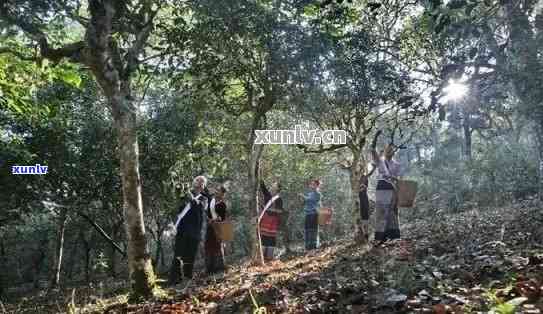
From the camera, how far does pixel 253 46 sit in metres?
10.8

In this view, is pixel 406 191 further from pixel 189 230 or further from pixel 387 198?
pixel 189 230

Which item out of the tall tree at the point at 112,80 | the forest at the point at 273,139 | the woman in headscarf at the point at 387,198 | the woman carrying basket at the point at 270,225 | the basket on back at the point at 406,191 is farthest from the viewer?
the woman carrying basket at the point at 270,225

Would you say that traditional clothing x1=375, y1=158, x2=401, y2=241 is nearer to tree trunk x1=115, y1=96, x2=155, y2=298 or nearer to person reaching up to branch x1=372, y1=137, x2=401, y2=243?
person reaching up to branch x1=372, y1=137, x2=401, y2=243

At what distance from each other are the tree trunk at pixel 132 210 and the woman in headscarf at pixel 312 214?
32.5 feet

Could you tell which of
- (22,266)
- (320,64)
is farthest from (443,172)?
(22,266)

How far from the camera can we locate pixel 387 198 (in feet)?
39.4

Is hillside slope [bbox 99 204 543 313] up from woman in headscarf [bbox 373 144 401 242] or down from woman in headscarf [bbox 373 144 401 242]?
down

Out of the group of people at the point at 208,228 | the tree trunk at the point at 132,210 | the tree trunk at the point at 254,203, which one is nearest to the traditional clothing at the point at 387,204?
the tree trunk at the point at 254,203

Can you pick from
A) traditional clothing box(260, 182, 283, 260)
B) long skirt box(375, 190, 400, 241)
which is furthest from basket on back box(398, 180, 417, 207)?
traditional clothing box(260, 182, 283, 260)

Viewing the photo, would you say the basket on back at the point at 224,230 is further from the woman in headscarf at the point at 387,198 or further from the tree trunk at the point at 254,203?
the woman in headscarf at the point at 387,198

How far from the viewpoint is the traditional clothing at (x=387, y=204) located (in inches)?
471

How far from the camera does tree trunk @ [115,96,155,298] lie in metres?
7.41

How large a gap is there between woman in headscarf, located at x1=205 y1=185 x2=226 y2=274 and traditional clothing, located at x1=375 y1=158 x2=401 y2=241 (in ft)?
13.5

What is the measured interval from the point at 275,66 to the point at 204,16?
1875 millimetres
